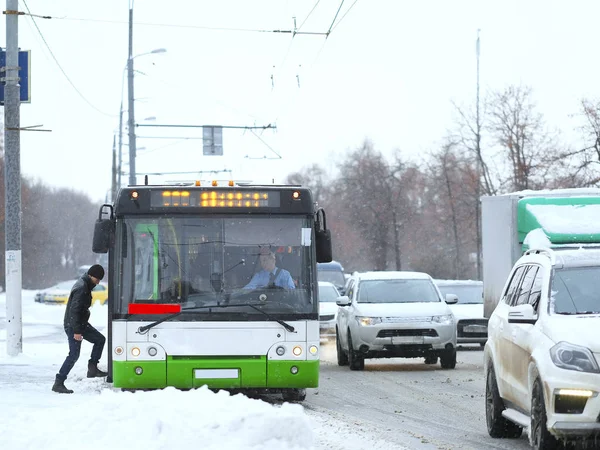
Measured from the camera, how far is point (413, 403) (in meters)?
14.9

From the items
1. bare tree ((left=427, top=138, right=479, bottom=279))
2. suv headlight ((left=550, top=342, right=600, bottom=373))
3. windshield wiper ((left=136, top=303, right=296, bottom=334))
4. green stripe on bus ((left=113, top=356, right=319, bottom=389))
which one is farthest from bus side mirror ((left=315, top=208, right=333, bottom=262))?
bare tree ((left=427, top=138, right=479, bottom=279))

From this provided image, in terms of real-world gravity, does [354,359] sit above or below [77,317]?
below

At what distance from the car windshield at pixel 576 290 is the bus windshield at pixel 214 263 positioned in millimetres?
4229

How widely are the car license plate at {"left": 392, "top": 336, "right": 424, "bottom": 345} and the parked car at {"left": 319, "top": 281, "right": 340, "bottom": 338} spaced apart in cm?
1315

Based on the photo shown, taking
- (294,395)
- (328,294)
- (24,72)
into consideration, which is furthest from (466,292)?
(294,395)

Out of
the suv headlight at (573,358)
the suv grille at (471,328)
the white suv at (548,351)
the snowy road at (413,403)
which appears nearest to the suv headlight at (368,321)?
the snowy road at (413,403)

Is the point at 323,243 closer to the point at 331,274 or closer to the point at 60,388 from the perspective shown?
the point at 60,388

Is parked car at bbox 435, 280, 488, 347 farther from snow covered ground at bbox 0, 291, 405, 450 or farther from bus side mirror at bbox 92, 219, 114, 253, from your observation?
snow covered ground at bbox 0, 291, 405, 450

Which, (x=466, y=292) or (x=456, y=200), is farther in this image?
(x=456, y=200)

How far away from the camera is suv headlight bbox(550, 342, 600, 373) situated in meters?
8.48

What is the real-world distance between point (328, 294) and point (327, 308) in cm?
86

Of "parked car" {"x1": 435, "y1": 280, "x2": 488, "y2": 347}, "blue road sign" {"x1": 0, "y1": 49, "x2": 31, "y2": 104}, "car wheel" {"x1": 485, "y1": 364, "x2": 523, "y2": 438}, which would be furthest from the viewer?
"parked car" {"x1": 435, "y1": 280, "x2": 488, "y2": 347}

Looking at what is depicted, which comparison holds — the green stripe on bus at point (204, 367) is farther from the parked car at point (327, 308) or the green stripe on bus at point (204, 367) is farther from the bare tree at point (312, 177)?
the bare tree at point (312, 177)

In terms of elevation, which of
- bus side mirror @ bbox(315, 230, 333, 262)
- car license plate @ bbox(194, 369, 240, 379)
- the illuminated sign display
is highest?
the illuminated sign display
